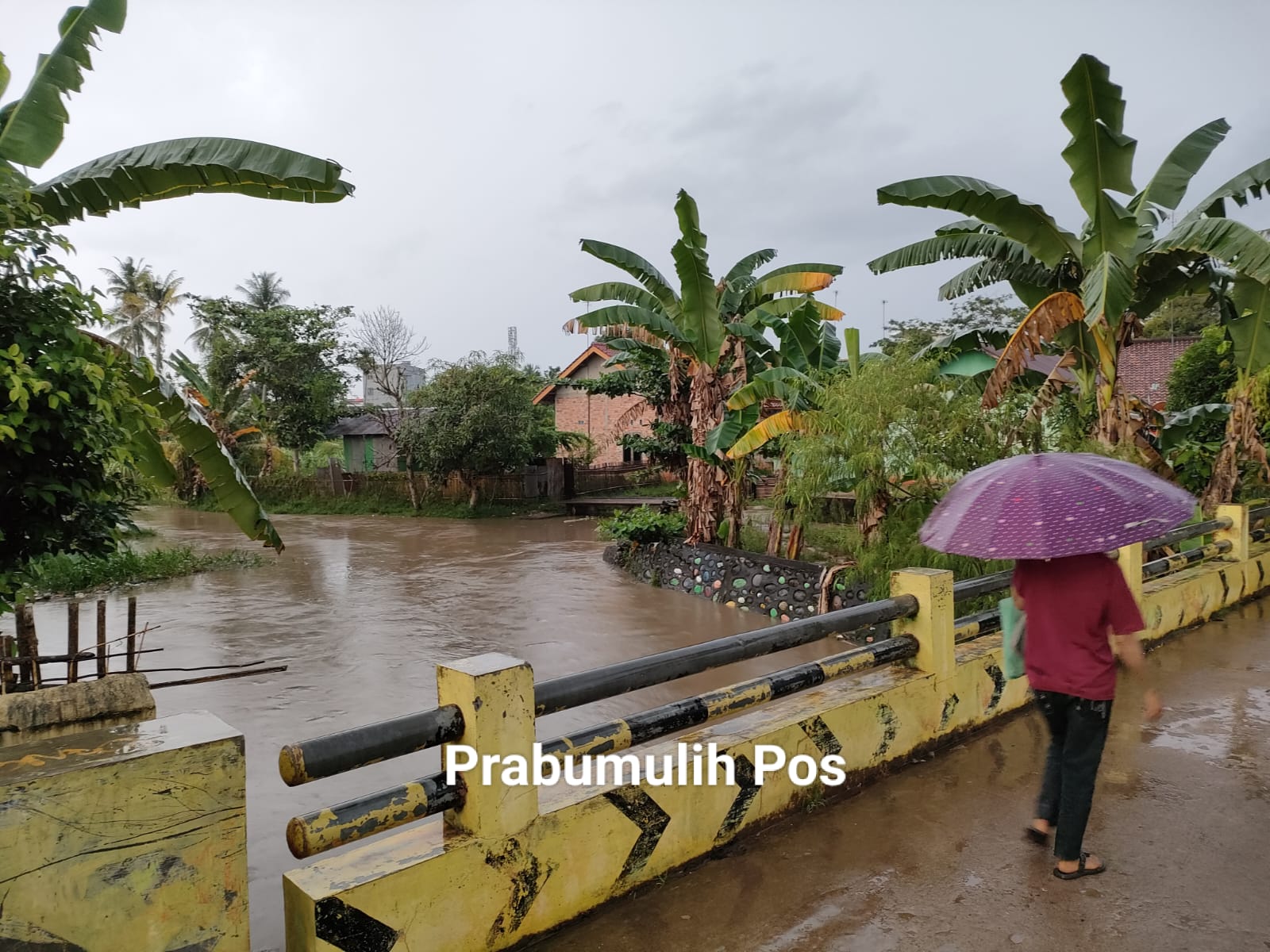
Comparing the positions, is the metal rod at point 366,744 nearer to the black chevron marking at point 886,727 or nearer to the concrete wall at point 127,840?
the concrete wall at point 127,840

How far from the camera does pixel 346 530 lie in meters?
22.2

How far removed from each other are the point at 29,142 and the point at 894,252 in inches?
344

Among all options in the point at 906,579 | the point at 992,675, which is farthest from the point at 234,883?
the point at 992,675

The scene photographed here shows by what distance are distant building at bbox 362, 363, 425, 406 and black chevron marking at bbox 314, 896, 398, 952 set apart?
25.0m

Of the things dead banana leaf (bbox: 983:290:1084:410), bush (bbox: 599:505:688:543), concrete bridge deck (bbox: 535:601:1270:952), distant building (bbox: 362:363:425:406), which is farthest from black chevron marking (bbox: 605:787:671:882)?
distant building (bbox: 362:363:425:406)

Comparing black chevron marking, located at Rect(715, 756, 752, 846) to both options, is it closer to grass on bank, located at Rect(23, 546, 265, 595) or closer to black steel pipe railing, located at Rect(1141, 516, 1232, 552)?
black steel pipe railing, located at Rect(1141, 516, 1232, 552)

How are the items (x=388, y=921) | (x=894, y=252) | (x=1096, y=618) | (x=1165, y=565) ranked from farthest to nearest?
(x=894, y=252) < (x=1165, y=565) < (x=1096, y=618) < (x=388, y=921)

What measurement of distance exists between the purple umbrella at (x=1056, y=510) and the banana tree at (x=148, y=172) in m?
4.52

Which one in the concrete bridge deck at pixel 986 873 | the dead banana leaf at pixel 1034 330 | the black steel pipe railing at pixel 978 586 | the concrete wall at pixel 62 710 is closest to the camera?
the concrete wall at pixel 62 710

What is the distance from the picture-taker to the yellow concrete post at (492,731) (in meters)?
2.73

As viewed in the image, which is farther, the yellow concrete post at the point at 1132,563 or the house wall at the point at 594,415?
the house wall at the point at 594,415

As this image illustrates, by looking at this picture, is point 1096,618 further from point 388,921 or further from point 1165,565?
point 1165,565

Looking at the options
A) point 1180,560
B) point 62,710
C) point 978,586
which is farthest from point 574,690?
point 1180,560

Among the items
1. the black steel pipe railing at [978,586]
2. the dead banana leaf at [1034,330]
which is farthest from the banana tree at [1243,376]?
the black steel pipe railing at [978,586]
